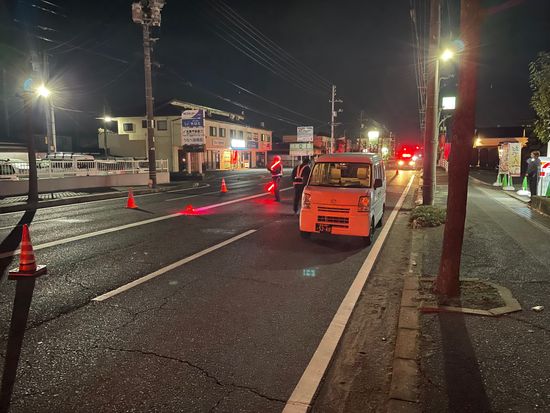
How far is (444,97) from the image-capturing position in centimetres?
3278

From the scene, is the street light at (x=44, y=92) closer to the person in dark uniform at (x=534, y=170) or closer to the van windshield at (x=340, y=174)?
the van windshield at (x=340, y=174)

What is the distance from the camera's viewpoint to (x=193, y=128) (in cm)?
3275

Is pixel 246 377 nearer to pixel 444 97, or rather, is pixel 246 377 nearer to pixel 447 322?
pixel 447 322

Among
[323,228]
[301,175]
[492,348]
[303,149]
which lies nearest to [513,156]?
[301,175]

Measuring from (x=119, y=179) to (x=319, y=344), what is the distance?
24.1 m

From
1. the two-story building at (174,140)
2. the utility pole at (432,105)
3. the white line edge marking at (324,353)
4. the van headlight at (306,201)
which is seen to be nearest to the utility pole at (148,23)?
the utility pole at (432,105)

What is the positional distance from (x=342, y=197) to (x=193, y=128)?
25.6 meters

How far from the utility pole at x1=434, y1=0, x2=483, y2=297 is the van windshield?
4214 millimetres

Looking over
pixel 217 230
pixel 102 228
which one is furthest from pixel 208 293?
pixel 102 228

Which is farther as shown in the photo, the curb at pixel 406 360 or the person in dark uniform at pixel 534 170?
the person in dark uniform at pixel 534 170

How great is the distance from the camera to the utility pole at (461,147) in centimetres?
533

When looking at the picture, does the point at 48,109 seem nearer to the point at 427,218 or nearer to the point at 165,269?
the point at 165,269

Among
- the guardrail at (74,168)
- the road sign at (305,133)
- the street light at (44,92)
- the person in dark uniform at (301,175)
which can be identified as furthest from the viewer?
the road sign at (305,133)

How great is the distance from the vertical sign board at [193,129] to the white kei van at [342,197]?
23693mm
